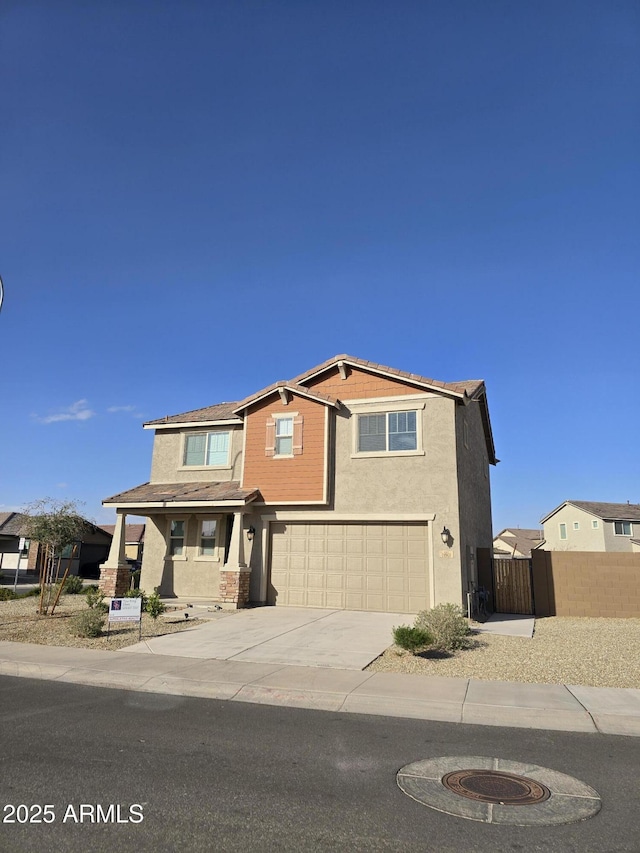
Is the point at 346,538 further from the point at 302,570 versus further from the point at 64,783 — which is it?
the point at 64,783

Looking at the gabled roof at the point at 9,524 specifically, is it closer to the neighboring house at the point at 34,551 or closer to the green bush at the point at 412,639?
the neighboring house at the point at 34,551

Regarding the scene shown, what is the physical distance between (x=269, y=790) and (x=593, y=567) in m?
16.0

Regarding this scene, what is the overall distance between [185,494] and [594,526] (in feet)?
129

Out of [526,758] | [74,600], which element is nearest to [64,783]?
[526,758]

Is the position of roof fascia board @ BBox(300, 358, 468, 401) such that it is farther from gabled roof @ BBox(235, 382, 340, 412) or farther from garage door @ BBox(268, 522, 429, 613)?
garage door @ BBox(268, 522, 429, 613)

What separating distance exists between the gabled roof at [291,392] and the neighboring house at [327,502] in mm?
49

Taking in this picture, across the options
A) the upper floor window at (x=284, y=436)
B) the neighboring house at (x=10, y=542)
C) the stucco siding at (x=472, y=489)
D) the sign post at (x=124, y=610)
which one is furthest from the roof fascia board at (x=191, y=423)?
the neighboring house at (x=10, y=542)

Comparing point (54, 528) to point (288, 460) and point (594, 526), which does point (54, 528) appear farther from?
point (594, 526)

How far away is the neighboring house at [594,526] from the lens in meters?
45.4

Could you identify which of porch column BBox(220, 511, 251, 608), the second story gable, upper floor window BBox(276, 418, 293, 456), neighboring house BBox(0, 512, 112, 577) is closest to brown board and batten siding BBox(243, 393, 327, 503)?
the second story gable

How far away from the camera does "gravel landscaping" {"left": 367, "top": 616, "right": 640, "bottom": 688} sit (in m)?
9.36

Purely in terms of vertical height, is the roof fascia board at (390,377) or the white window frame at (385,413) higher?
the roof fascia board at (390,377)

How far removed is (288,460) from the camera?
18.5 meters

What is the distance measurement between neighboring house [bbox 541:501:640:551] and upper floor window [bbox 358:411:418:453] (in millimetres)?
34878
